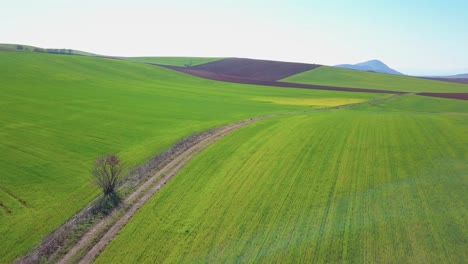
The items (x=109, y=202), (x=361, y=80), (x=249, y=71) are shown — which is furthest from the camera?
(x=249, y=71)

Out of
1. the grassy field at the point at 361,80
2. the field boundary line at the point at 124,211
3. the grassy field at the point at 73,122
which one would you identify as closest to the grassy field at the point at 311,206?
the field boundary line at the point at 124,211

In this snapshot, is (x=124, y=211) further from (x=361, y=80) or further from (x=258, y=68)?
(x=258, y=68)

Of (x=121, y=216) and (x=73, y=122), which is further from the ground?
(x=73, y=122)

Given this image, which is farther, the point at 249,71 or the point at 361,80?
the point at 249,71

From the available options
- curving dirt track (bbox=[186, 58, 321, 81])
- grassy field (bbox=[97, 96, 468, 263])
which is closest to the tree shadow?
grassy field (bbox=[97, 96, 468, 263])

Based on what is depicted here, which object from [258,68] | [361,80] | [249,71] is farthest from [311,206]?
[258,68]

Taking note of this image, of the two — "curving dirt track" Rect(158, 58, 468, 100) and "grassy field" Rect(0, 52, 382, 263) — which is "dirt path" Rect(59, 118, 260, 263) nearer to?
"grassy field" Rect(0, 52, 382, 263)

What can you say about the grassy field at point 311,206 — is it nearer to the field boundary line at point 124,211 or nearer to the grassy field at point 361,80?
the field boundary line at point 124,211
